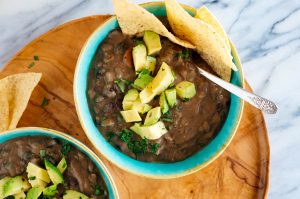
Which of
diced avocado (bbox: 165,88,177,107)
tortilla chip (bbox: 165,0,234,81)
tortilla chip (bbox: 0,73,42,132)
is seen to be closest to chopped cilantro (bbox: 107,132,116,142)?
diced avocado (bbox: 165,88,177,107)

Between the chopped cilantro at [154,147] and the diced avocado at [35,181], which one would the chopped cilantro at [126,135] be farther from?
the diced avocado at [35,181]

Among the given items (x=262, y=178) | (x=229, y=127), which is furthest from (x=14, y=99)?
(x=262, y=178)

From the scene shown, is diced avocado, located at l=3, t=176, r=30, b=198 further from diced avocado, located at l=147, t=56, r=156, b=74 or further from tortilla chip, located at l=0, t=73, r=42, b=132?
diced avocado, located at l=147, t=56, r=156, b=74

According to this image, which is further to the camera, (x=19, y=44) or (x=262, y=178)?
(x=19, y=44)

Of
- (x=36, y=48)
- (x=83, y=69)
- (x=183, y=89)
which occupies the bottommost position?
(x=183, y=89)

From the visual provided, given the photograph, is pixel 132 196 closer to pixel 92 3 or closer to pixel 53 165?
pixel 53 165

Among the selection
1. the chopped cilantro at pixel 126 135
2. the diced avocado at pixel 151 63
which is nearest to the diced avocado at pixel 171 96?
the diced avocado at pixel 151 63
